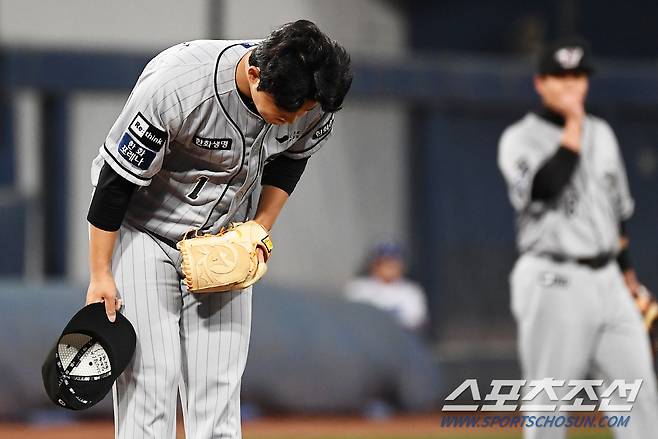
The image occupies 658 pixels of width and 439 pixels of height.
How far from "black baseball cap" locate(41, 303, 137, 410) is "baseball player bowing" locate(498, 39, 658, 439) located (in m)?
1.98

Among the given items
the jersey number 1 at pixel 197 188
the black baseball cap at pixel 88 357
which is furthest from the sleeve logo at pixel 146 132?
the black baseball cap at pixel 88 357

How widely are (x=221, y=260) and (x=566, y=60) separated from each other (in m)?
2.12

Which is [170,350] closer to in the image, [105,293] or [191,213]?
[105,293]

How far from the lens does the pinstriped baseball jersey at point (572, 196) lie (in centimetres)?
467

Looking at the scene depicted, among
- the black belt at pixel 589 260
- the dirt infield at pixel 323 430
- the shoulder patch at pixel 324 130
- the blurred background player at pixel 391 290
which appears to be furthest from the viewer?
the blurred background player at pixel 391 290

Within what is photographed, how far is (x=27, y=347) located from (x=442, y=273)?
11.1 ft

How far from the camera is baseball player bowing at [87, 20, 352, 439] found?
10.2 feet

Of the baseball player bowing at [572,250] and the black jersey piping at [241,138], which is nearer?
the black jersey piping at [241,138]

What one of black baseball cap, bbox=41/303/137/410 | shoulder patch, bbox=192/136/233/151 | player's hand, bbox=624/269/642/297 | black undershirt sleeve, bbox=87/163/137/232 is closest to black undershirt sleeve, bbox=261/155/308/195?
shoulder patch, bbox=192/136/233/151

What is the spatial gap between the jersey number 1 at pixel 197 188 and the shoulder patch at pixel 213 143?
118mm

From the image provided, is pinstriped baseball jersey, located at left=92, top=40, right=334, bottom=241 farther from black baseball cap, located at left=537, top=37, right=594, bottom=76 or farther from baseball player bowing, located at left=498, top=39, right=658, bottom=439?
black baseball cap, located at left=537, top=37, right=594, bottom=76

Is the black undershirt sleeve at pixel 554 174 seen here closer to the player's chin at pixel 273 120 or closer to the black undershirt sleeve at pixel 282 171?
the black undershirt sleeve at pixel 282 171

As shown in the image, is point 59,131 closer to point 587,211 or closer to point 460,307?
point 460,307

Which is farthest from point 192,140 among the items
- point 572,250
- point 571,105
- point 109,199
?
point 571,105
